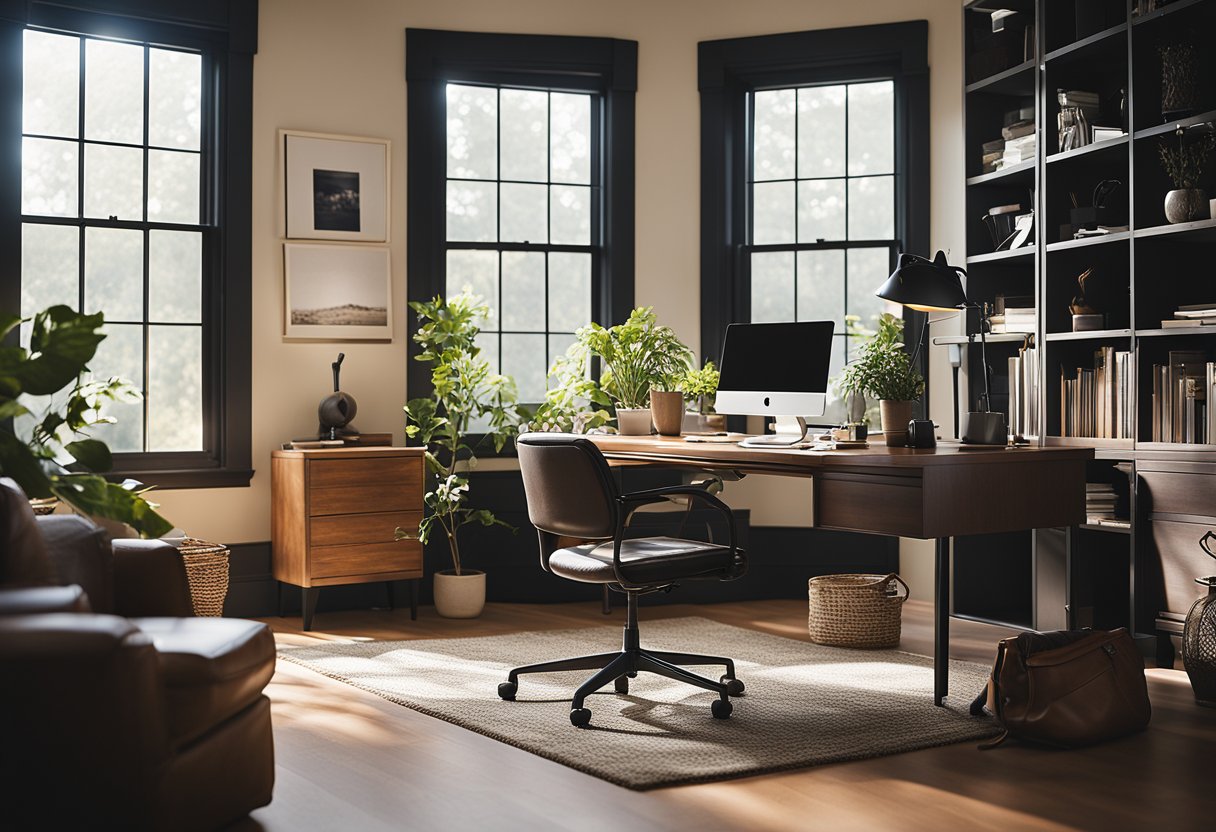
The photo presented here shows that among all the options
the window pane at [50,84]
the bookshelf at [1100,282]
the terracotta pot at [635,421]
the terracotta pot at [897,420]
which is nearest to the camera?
the terracotta pot at [897,420]

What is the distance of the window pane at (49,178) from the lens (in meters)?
5.43

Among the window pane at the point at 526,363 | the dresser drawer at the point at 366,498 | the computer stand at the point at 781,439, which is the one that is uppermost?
the window pane at the point at 526,363

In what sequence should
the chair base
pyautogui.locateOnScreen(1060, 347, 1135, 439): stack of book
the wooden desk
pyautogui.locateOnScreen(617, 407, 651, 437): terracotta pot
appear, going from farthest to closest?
pyautogui.locateOnScreen(617, 407, 651, 437): terracotta pot
pyautogui.locateOnScreen(1060, 347, 1135, 439): stack of book
the chair base
the wooden desk

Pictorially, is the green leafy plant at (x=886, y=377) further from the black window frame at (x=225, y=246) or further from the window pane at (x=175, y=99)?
the window pane at (x=175, y=99)

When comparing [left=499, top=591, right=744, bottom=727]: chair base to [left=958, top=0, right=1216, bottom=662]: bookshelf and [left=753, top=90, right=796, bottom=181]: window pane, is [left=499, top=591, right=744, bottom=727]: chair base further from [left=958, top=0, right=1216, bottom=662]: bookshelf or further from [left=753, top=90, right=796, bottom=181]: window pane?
[left=753, top=90, right=796, bottom=181]: window pane

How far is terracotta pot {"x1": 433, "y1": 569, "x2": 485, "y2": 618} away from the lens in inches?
227

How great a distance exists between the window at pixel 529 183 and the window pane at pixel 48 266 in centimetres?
159

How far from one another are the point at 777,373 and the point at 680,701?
1.28 m

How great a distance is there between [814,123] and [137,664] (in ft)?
15.8

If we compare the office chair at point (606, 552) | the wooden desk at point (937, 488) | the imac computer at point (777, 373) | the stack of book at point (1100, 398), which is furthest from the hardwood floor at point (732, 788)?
the stack of book at point (1100, 398)

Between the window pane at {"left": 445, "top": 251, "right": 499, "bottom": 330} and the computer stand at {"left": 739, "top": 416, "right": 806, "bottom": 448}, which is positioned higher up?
the window pane at {"left": 445, "top": 251, "right": 499, "bottom": 330}

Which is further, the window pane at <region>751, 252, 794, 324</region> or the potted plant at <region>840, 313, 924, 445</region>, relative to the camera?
the window pane at <region>751, 252, 794, 324</region>

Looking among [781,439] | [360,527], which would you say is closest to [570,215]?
[360,527]

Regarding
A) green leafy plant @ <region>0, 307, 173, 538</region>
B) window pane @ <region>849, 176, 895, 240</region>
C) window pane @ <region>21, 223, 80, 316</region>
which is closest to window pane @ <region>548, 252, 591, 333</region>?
window pane @ <region>849, 176, 895, 240</region>
